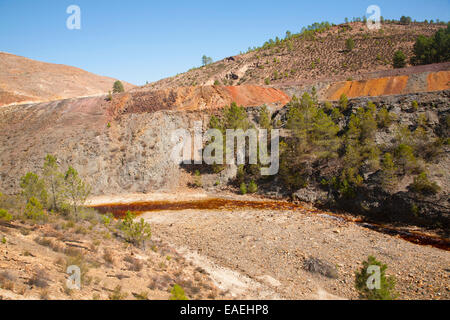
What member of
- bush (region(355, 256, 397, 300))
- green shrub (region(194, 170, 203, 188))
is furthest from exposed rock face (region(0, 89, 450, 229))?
bush (region(355, 256, 397, 300))

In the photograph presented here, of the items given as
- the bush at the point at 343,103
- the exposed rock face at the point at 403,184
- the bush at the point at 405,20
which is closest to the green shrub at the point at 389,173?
the exposed rock face at the point at 403,184

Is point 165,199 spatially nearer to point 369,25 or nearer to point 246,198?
point 246,198

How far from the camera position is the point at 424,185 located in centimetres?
1842

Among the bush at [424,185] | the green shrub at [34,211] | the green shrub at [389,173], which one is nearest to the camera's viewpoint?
the green shrub at [34,211]

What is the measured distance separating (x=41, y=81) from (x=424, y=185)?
94.5m

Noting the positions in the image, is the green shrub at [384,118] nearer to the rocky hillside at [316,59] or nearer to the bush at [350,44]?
the rocky hillside at [316,59]

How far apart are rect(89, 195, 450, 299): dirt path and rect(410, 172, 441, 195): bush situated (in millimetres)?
4949

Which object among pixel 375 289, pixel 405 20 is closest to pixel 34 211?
pixel 375 289

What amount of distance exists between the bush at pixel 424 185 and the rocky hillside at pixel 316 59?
32.8 m

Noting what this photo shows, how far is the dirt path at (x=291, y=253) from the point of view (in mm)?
10812

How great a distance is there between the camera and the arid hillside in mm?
62469

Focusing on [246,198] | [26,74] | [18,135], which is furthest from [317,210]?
[26,74]
